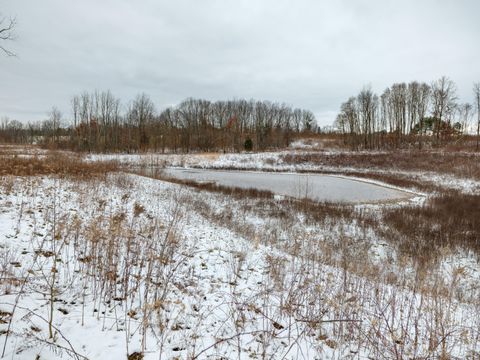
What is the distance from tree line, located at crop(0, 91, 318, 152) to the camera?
5791 centimetres

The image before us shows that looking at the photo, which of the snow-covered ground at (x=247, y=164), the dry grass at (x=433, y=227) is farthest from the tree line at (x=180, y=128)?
the dry grass at (x=433, y=227)

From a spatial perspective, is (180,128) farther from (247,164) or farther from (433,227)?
(433,227)

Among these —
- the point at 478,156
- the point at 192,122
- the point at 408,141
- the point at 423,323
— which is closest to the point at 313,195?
the point at 423,323

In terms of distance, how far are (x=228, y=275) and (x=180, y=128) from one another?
6319cm

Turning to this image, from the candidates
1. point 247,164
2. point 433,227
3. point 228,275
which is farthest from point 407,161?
point 228,275

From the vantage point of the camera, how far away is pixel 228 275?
5.23m

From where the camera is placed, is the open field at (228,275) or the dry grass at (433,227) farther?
the dry grass at (433,227)

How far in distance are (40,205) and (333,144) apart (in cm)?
6054

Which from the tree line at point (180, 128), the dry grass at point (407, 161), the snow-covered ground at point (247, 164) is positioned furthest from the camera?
the tree line at point (180, 128)

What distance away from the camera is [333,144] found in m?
61.1

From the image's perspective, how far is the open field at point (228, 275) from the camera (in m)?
2.99

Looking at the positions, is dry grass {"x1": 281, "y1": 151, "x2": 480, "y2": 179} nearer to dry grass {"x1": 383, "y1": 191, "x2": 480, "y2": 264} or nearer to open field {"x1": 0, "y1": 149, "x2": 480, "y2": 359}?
open field {"x1": 0, "y1": 149, "x2": 480, "y2": 359}

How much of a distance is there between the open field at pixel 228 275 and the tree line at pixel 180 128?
4417 cm

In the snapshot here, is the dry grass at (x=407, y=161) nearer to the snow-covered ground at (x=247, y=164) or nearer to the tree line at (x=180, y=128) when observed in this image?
the snow-covered ground at (x=247, y=164)
